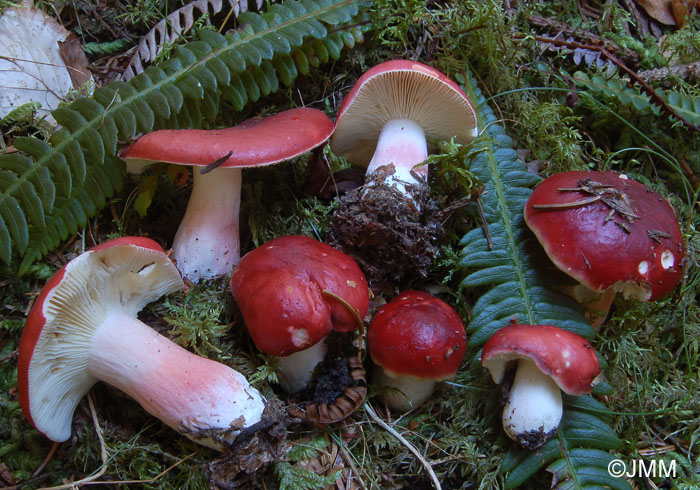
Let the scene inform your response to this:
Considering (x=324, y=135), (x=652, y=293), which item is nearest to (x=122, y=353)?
(x=324, y=135)

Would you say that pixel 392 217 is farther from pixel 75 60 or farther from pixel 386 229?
pixel 75 60

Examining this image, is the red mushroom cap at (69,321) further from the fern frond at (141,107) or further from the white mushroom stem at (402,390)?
the white mushroom stem at (402,390)

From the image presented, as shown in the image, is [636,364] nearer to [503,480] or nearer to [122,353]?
[503,480]

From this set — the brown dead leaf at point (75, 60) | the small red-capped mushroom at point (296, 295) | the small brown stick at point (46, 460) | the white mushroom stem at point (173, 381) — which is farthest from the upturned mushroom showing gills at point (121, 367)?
the brown dead leaf at point (75, 60)

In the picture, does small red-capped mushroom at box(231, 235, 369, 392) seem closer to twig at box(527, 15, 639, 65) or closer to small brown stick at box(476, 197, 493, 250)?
small brown stick at box(476, 197, 493, 250)

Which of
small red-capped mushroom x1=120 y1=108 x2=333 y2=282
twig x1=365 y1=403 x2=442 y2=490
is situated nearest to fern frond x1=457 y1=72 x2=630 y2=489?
twig x1=365 y1=403 x2=442 y2=490

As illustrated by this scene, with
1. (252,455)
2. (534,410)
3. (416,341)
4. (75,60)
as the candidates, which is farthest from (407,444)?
(75,60)
